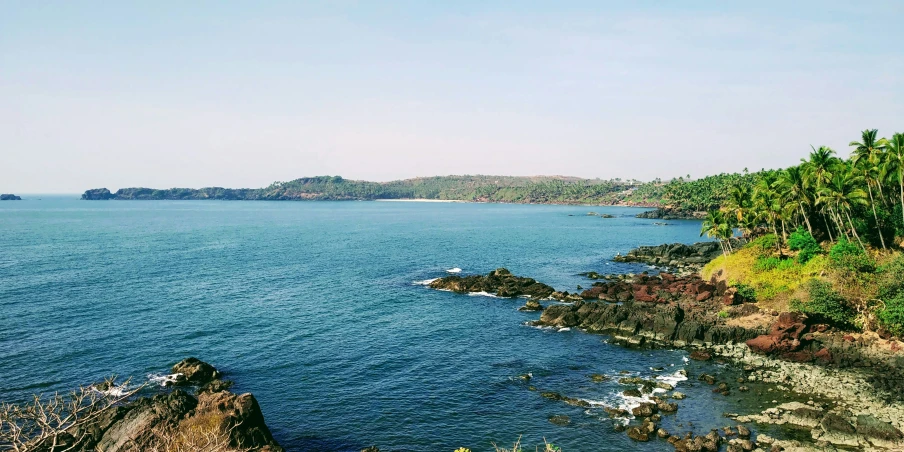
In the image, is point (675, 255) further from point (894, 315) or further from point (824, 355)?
point (824, 355)

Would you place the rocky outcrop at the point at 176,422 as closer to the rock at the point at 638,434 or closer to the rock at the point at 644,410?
the rock at the point at 638,434

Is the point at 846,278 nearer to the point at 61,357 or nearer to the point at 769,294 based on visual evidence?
the point at 769,294

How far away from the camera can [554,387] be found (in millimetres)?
49875

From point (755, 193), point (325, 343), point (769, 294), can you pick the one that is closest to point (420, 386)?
point (325, 343)

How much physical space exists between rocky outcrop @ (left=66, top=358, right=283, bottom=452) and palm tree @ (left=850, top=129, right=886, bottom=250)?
72.0 m

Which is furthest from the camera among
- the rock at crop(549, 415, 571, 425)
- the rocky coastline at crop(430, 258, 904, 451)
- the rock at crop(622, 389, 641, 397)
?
the rock at crop(622, 389, 641, 397)

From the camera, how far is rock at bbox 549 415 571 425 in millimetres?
42750

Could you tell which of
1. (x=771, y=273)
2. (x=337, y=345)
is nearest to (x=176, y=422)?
(x=337, y=345)

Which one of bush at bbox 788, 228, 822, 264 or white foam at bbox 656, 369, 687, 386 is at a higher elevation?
bush at bbox 788, 228, 822, 264

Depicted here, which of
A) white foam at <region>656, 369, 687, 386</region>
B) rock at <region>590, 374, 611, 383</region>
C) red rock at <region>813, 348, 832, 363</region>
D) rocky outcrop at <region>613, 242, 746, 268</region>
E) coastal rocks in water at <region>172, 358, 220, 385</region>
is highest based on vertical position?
rocky outcrop at <region>613, 242, 746, 268</region>

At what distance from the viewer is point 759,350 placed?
56000mm

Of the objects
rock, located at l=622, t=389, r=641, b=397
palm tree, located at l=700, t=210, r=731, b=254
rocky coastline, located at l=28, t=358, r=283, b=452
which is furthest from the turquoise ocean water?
palm tree, located at l=700, t=210, r=731, b=254

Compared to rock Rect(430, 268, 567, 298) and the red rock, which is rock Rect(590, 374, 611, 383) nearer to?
the red rock

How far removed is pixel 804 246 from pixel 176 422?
3015 inches
